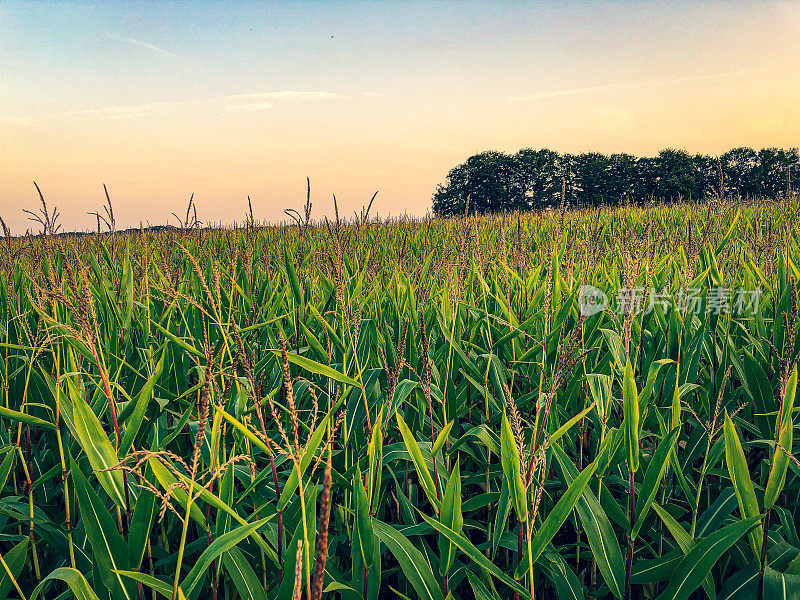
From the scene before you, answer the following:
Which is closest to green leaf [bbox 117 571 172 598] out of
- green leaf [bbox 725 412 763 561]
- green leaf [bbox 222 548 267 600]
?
green leaf [bbox 222 548 267 600]

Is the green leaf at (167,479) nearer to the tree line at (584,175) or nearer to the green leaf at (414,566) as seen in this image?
the green leaf at (414,566)

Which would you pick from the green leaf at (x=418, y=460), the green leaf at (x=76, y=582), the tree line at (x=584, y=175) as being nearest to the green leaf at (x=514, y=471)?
the green leaf at (x=418, y=460)

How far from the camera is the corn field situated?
967mm

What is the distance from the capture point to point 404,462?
→ 62.4 inches

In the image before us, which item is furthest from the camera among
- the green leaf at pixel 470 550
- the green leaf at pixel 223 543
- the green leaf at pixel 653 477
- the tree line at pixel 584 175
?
the tree line at pixel 584 175

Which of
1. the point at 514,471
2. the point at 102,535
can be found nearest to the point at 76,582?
the point at 102,535

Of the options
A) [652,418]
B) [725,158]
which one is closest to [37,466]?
[652,418]

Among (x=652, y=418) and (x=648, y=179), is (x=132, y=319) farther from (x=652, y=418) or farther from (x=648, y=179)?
(x=648, y=179)

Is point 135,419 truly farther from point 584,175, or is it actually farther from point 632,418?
point 584,175

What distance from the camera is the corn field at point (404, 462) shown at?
967 millimetres

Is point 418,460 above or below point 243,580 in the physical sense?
above

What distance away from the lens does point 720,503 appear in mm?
1221

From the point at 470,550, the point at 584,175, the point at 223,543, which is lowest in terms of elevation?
the point at 470,550

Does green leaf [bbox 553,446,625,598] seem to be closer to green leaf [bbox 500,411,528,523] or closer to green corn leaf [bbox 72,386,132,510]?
green leaf [bbox 500,411,528,523]
